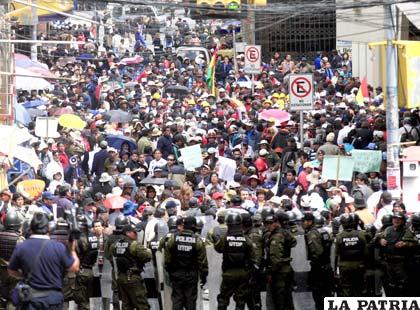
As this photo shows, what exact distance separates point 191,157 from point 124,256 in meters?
8.33

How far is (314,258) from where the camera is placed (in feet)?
71.8

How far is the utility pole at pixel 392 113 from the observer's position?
26125 millimetres

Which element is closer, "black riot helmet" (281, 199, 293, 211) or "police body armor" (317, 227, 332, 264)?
"police body armor" (317, 227, 332, 264)

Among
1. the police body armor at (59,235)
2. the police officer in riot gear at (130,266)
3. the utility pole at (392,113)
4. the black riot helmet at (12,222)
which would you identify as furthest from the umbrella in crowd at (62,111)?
the police body armor at (59,235)

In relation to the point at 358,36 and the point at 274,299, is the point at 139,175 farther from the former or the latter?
the point at 358,36

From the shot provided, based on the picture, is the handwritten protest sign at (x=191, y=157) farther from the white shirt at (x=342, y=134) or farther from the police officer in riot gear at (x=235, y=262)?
the police officer in riot gear at (x=235, y=262)

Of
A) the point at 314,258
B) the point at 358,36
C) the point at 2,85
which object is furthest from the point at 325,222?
the point at 358,36

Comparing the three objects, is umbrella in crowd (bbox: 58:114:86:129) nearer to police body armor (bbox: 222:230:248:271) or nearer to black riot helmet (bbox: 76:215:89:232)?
black riot helmet (bbox: 76:215:89:232)

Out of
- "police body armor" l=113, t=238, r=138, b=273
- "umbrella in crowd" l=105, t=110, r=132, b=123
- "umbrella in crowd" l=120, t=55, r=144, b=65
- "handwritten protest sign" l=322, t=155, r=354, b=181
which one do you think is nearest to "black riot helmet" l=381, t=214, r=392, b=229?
"police body armor" l=113, t=238, r=138, b=273

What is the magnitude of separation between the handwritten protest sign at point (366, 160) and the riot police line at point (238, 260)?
5356mm

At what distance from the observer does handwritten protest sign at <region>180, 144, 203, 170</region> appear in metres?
29.6

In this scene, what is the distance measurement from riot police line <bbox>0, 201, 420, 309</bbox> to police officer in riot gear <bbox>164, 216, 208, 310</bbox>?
0.01m

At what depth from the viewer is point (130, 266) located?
70.6ft

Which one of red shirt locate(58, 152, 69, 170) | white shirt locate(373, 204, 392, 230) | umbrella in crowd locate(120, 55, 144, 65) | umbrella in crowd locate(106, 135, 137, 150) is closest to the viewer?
white shirt locate(373, 204, 392, 230)
